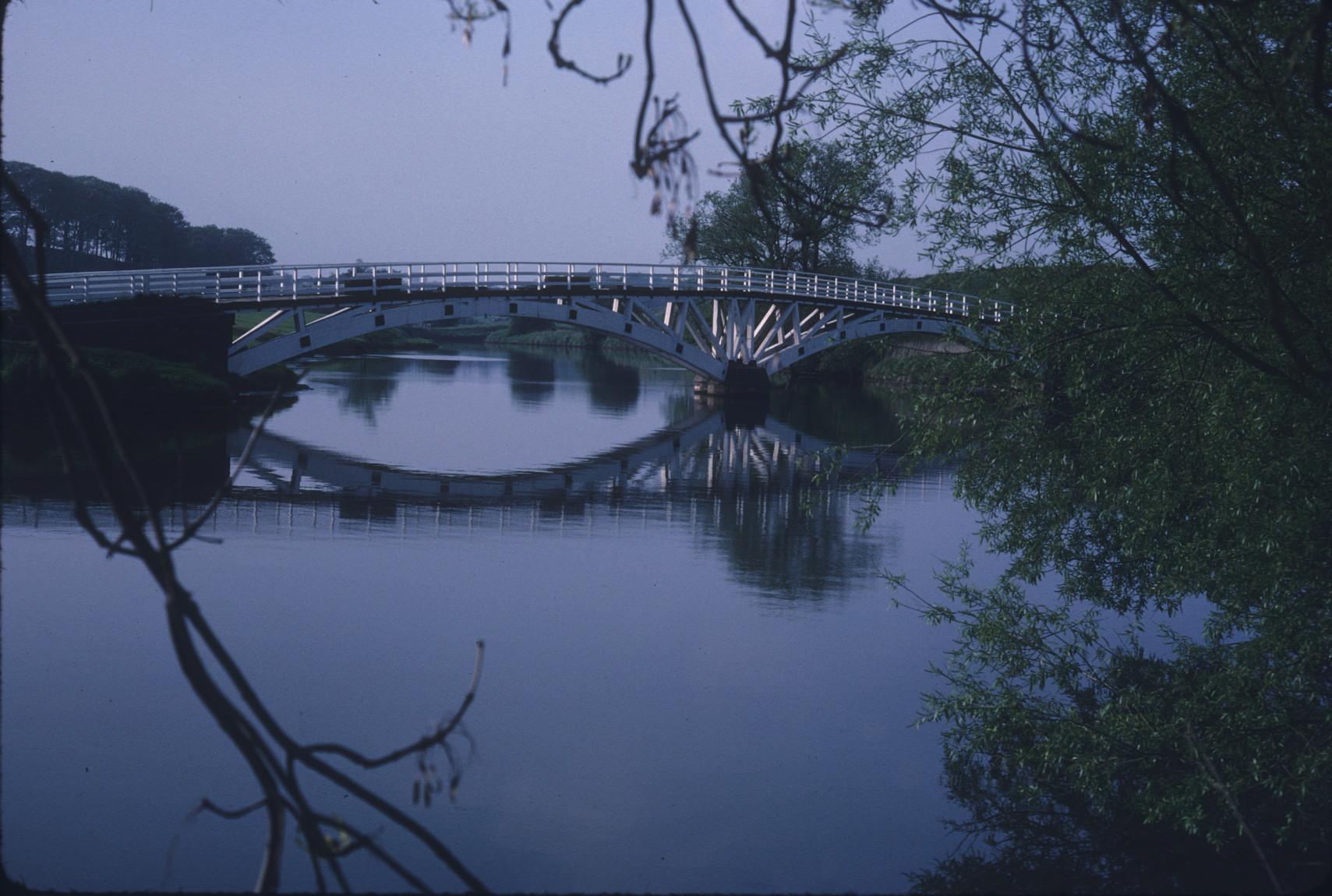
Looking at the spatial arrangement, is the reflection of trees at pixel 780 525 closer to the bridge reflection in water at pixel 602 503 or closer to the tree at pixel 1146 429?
the bridge reflection in water at pixel 602 503

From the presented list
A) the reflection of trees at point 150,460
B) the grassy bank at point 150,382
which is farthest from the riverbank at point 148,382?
the reflection of trees at point 150,460

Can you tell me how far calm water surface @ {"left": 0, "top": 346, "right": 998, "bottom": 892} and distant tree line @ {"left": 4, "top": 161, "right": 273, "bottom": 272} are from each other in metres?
55.9

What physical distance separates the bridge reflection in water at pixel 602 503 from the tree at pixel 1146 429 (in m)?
3.13

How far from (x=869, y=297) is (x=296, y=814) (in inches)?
1717

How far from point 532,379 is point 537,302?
17.7 meters

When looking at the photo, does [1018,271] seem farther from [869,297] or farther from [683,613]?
[869,297]

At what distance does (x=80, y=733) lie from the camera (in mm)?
7875

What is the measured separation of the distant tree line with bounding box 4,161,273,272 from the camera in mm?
67438

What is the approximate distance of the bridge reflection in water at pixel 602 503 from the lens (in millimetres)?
14922

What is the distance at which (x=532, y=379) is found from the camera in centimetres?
5178

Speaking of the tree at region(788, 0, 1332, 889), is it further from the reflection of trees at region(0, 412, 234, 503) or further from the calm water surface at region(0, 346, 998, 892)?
the reflection of trees at region(0, 412, 234, 503)

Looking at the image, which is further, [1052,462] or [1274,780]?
[1052,462]

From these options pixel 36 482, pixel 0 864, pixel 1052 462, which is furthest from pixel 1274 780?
pixel 36 482

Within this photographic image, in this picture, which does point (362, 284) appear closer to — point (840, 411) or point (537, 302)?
point (537, 302)
